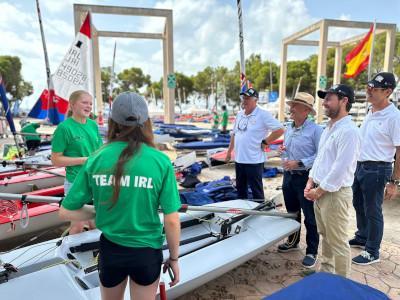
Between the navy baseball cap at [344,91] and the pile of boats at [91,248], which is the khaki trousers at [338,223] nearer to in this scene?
the pile of boats at [91,248]

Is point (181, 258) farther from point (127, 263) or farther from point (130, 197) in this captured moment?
point (130, 197)

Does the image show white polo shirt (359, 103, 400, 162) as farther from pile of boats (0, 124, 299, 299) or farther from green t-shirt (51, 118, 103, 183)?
green t-shirt (51, 118, 103, 183)

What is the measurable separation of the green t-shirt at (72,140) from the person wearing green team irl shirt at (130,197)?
1.40 metres

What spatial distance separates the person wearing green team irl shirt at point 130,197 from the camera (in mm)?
1369

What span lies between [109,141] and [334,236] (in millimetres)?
2100

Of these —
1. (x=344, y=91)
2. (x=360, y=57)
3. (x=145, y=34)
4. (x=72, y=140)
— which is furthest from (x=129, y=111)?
(x=145, y=34)

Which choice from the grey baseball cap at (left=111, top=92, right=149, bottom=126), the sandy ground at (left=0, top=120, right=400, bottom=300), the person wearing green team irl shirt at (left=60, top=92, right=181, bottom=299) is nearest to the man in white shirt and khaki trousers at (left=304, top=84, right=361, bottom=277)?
the sandy ground at (left=0, top=120, right=400, bottom=300)

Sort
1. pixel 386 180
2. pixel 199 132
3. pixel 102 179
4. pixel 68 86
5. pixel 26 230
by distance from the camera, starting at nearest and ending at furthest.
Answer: pixel 102 179
pixel 386 180
pixel 26 230
pixel 68 86
pixel 199 132

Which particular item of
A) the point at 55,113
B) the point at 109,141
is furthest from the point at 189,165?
the point at 109,141

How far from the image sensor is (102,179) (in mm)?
1390

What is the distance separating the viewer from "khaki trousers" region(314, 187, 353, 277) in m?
2.54

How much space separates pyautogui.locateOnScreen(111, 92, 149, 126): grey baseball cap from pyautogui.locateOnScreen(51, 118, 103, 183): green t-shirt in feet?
5.09

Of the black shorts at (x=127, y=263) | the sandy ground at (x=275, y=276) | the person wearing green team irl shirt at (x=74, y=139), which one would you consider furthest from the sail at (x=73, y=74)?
the black shorts at (x=127, y=263)

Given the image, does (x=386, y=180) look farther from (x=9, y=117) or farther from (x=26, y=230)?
(x=9, y=117)
